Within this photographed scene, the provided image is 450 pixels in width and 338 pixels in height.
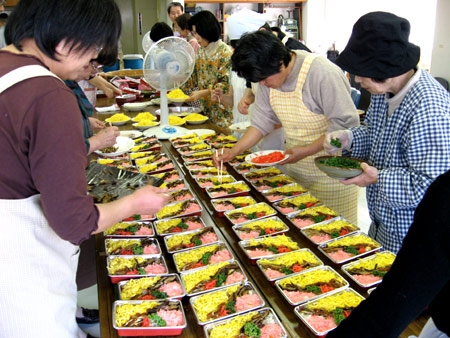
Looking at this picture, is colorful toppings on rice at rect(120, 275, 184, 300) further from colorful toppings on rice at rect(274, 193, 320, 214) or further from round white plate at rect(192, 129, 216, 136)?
round white plate at rect(192, 129, 216, 136)

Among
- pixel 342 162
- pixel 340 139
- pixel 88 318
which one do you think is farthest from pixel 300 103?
pixel 88 318

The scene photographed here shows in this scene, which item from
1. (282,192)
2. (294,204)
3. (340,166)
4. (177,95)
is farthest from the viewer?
(177,95)

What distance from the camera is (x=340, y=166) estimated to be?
81.8 inches

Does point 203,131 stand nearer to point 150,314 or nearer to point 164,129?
point 164,129

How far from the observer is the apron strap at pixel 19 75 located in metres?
1.13

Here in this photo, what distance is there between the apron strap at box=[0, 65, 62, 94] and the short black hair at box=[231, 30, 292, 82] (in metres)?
1.28

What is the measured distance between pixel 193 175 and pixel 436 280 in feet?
6.59

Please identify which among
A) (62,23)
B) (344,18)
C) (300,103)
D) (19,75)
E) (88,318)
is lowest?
(88,318)

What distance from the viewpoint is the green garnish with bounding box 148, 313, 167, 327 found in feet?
4.42

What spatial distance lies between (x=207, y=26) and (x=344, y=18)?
→ 7446 millimetres

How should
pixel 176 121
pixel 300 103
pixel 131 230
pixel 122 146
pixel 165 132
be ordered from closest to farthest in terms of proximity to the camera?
pixel 131 230 → pixel 300 103 → pixel 122 146 → pixel 165 132 → pixel 176 121

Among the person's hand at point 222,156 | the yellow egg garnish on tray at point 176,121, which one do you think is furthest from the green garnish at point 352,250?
the yellow egg garnish on tray at point 176,121

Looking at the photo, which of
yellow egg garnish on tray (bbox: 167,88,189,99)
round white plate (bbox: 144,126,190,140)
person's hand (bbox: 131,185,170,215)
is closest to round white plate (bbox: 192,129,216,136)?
round white plate (bbox: 144,126,190,140)

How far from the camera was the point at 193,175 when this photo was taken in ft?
8.75
